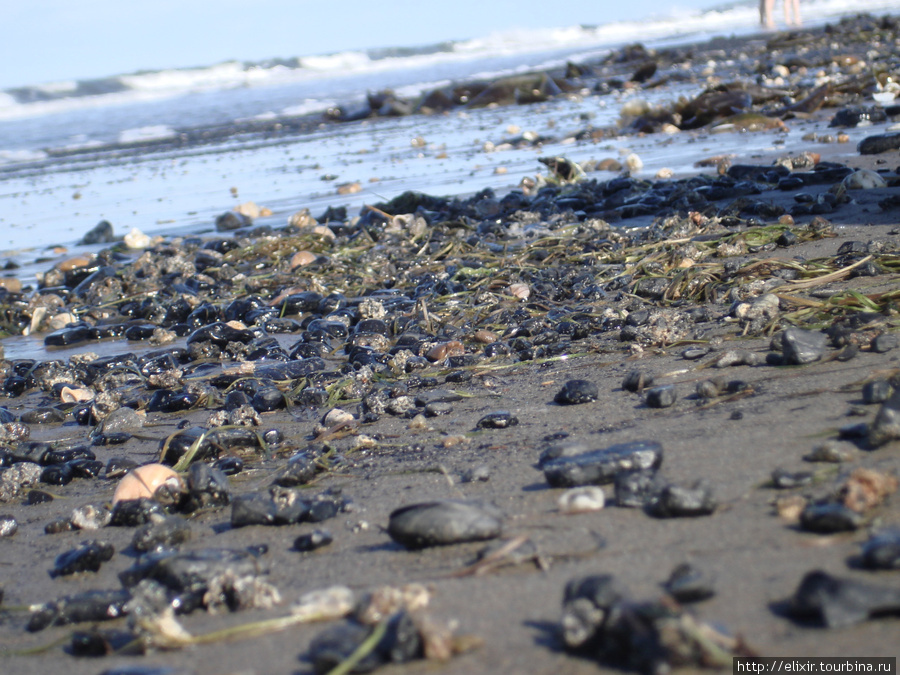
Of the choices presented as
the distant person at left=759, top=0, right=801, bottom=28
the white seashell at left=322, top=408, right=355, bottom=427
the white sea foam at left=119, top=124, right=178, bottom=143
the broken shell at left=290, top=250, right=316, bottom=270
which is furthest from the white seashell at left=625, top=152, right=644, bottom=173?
the distant person at left=759, top=0, right=801, bottom=28

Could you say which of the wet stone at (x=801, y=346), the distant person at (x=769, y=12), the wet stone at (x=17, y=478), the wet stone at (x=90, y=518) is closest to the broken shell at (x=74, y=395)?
the wet stone at (x=17, y=478)

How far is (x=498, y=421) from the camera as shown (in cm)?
260

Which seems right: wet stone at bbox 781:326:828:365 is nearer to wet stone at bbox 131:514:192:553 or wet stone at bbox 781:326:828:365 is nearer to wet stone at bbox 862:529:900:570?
wet stone at bbox 862:529:900:570

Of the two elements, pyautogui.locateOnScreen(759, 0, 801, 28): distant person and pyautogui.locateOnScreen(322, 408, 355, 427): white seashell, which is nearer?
pyautogui.locateOnScreen(322, 408, 355, 427): white seashell

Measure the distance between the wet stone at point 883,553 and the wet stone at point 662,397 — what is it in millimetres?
1080

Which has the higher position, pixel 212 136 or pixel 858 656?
pixel 212 136

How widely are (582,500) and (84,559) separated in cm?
133

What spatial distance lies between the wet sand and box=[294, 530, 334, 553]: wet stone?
0.03 meters

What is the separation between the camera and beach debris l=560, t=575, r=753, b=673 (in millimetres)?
1207

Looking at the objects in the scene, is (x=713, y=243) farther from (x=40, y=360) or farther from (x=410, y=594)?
(x=40, y=360)

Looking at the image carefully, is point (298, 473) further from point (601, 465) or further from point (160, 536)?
point (601, 465)

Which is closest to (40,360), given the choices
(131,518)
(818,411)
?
(131,518)

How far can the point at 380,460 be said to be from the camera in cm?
251

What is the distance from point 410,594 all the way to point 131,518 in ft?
3.79
